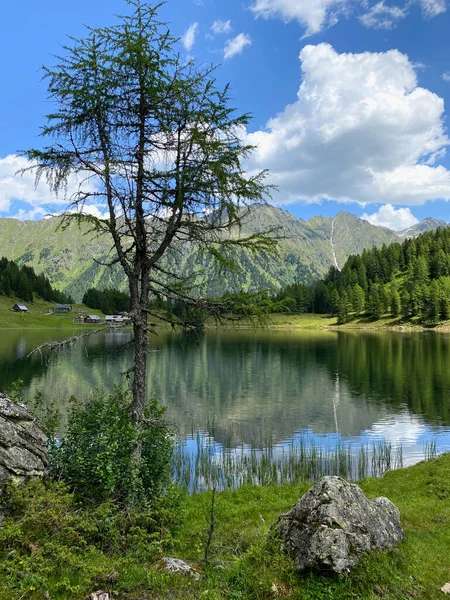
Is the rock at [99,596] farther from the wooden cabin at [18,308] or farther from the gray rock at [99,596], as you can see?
the wooden cabin at [18,308]

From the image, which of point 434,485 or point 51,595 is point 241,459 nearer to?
point 434,485

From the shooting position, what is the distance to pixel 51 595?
7711mm

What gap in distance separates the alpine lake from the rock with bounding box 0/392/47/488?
1823mm

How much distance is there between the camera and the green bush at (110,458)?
12.1 metres

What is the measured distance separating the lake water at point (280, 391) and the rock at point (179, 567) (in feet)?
19.6

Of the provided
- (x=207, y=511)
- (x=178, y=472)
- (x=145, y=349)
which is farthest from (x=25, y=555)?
(x=178, y=472)

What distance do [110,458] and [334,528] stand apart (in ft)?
21.7

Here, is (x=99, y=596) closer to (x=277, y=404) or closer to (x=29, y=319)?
(x=277, y=404)

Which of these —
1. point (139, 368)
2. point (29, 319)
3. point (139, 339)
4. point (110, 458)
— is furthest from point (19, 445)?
point (29, 319)


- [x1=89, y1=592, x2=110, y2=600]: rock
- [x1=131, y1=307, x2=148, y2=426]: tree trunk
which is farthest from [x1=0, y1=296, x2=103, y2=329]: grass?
[x1=89, y1=592, x2=110, y2=600]: rock

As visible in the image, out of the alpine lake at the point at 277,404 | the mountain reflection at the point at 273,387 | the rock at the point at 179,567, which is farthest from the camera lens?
the mountain reflection at the point at 273,387

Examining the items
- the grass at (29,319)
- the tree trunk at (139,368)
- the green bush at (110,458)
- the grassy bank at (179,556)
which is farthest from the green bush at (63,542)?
the grass at (29,319)

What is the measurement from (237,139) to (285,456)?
20.4 m

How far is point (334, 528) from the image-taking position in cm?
894
